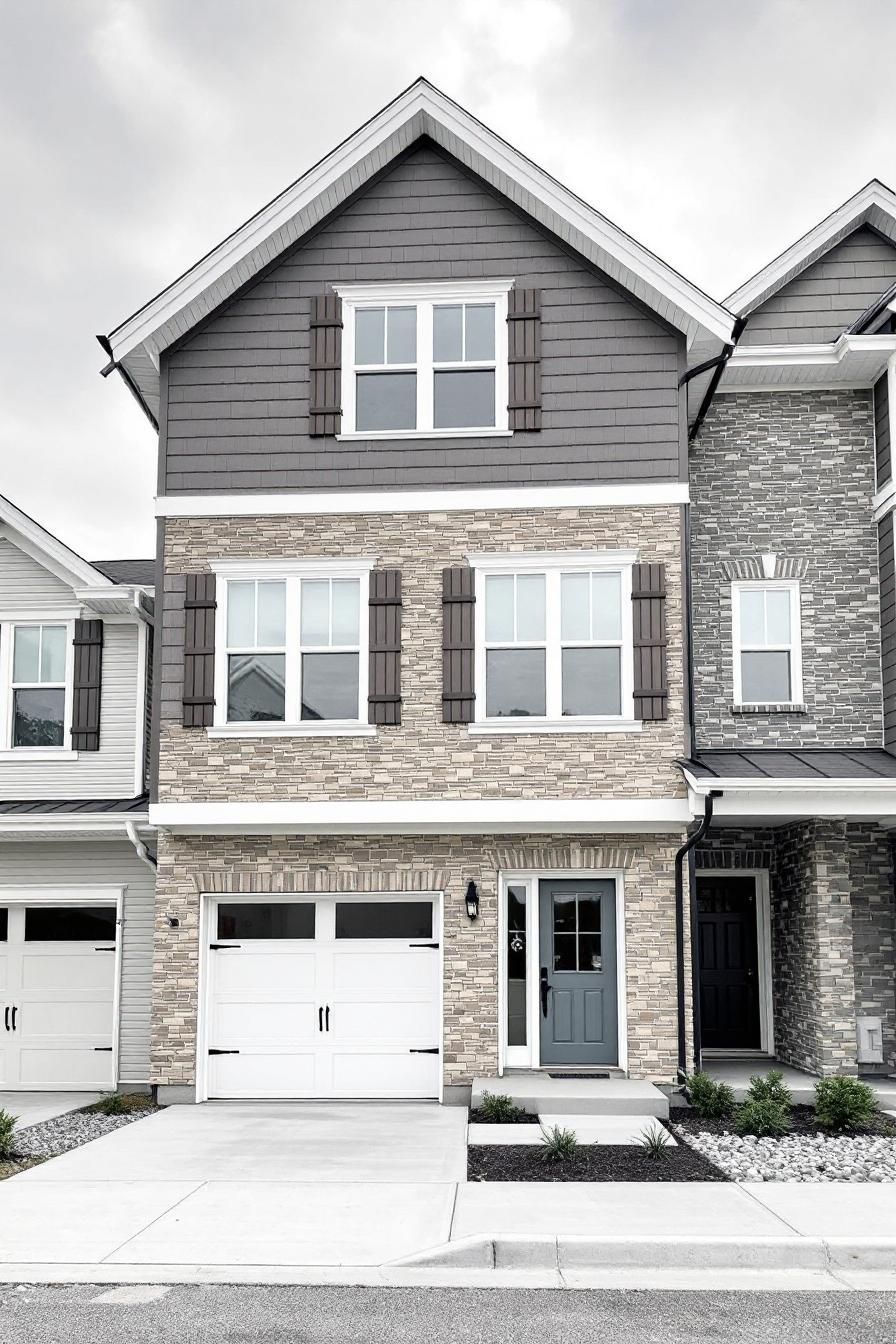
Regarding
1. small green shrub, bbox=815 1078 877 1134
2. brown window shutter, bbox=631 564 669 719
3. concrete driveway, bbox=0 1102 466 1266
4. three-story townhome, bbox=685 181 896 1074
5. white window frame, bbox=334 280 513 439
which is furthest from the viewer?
three-story townhome, bbox=685 181 896 1074

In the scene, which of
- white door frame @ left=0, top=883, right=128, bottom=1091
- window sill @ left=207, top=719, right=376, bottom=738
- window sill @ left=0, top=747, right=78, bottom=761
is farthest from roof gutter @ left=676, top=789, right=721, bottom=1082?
window sill @ left=0, top=747, right=78, bottom=761

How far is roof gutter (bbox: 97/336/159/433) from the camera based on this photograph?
559 inches

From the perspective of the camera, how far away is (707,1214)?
8547 millimetres

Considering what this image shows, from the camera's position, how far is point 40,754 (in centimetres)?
1566

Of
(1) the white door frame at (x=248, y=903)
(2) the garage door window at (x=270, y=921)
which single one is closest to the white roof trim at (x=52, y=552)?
(1) the white door frame at (x=248, y=903)

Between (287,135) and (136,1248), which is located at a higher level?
(287,135)

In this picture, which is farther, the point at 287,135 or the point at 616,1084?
the point at 287,135

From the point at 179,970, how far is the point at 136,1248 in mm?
5993

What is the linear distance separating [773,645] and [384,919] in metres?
5.65

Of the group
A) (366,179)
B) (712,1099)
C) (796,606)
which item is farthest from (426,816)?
(366,179)

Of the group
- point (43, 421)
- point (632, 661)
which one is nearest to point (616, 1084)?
point (632, 661)

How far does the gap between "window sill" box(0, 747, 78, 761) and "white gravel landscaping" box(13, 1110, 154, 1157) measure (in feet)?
14.1

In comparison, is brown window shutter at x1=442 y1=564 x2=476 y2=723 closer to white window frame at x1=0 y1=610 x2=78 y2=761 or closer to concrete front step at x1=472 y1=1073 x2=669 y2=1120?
concrete front step at x1=472 y1=1073 x2=669 y2=1120

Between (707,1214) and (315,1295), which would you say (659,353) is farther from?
(315,1295)
